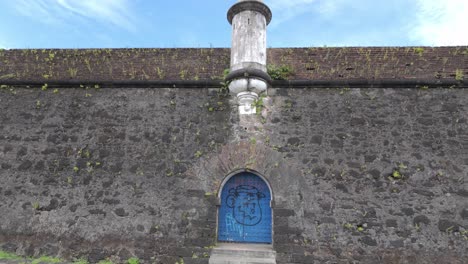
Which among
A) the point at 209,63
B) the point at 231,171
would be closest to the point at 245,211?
the point at 231,171

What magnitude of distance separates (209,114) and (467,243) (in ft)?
18.9

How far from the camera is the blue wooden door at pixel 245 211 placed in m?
7.58

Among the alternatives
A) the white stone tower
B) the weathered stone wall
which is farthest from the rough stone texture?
the white stone tower

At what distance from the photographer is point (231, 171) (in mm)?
7816

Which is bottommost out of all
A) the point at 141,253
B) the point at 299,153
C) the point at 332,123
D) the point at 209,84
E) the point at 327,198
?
the point at 141,253

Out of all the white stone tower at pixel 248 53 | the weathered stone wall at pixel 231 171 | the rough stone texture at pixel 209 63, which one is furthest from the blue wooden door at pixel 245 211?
the rough stone texture at pixel 209 63

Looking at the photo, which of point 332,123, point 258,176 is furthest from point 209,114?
point 332,123

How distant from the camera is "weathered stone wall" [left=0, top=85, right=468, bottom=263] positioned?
7297 millimetres

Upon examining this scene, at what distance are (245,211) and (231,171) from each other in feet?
2.88

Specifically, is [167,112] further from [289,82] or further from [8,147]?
[8,147]

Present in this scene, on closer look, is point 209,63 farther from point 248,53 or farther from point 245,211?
point 245,211

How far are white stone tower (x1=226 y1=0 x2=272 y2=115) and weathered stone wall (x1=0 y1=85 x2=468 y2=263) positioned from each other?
15.3 inches

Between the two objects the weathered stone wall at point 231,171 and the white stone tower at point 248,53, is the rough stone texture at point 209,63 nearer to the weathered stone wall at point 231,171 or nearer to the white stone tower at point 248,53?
the weathered stone wall at point 231,171

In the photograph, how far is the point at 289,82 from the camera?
8.41 meters
